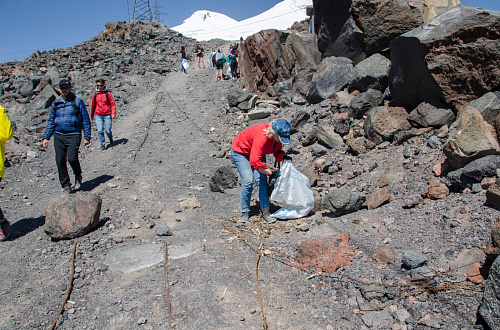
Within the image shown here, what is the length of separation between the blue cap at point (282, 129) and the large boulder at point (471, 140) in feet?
6.69

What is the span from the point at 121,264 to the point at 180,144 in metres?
5.55

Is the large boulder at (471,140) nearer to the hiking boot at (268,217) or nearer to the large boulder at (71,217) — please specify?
the hiking boot at (268,217)

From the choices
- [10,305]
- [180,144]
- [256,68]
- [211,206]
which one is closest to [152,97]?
[256,68]

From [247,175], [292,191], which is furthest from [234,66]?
[292,191]

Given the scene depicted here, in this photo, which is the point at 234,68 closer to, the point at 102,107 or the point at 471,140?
the point at 102,107

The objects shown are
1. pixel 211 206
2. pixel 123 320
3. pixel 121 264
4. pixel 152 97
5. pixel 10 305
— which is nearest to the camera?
pixel 123 320

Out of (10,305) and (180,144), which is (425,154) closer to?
(10,305)

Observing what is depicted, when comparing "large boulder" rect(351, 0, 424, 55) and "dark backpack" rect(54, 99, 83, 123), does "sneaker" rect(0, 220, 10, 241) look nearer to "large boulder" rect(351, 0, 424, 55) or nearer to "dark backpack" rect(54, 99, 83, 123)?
"dark backpack" rect(54, 99, 83, 123)

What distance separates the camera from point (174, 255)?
4125 mm

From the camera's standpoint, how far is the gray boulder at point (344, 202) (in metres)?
4.61

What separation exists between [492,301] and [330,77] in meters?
6.80

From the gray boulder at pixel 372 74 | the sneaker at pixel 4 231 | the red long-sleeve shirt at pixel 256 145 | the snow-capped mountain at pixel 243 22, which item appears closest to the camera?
the red long-sleeve shirt at pixel 256 145

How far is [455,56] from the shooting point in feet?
17.7

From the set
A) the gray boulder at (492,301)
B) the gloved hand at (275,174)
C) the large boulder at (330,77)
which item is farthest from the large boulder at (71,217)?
the large boulder at (330,77)
